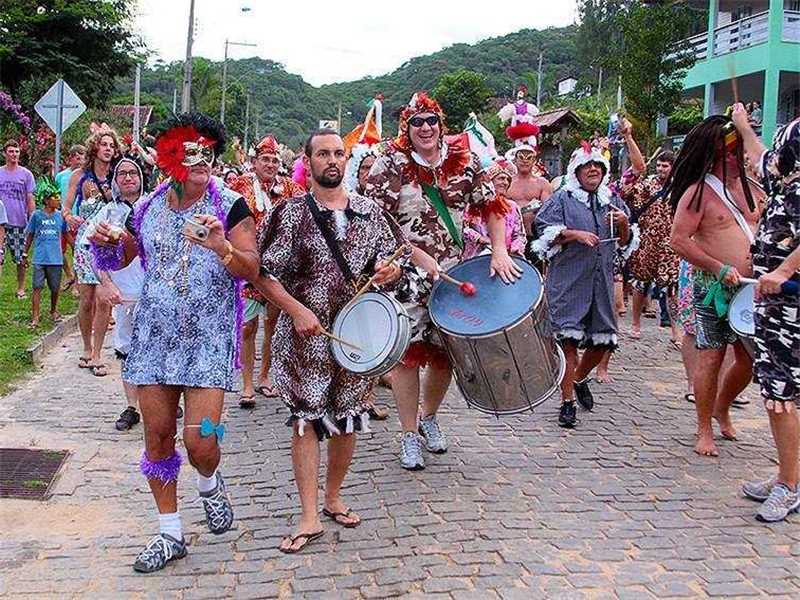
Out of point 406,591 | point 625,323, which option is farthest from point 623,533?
point 625,323

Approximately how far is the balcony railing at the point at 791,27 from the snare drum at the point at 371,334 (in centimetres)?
2208

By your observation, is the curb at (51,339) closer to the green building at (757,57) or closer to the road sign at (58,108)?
the road sign at (58,108)

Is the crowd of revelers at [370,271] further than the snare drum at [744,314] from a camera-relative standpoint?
No


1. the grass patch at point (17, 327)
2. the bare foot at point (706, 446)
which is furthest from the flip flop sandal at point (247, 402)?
the bare foot at point (706, 446)

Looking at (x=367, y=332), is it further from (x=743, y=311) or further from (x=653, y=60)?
(x=653, y=60)

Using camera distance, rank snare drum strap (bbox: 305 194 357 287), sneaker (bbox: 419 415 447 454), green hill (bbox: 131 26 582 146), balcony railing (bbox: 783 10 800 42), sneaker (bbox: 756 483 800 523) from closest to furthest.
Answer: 1. snare drum strap (bbox: 305 194 357 287)
2. sneaker (bbox: 756 483 800 523)
3. sneaker (bbox: 419 415 447 454)
4. balcony railing (bbox: 783 10 800 42)
5. green hill (bbox: 131 26 582 146)

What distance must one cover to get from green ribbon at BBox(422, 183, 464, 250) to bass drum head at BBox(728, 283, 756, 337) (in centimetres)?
166

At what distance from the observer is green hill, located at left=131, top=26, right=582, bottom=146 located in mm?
79625

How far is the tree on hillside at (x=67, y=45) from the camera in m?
30.8

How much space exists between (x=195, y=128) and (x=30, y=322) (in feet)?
20.9

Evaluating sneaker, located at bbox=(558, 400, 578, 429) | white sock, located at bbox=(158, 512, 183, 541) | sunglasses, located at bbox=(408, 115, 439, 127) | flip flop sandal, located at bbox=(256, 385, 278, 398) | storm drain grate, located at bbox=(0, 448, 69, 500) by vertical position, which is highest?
sunglasses, located at bbox=(408, 115, 439, 127)

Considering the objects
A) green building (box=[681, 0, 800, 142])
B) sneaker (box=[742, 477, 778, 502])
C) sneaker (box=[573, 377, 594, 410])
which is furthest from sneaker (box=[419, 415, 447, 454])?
green building (box=[681, 0, 800, 142])

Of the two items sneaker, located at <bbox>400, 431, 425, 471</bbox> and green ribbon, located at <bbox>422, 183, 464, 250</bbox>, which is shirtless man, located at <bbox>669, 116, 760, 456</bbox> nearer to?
green ribbon, located at <bbox>422, 183, 464, 250</bbox>

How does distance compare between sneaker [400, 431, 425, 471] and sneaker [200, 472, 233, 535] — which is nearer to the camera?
sneaker [200, 472, 233, 535]
